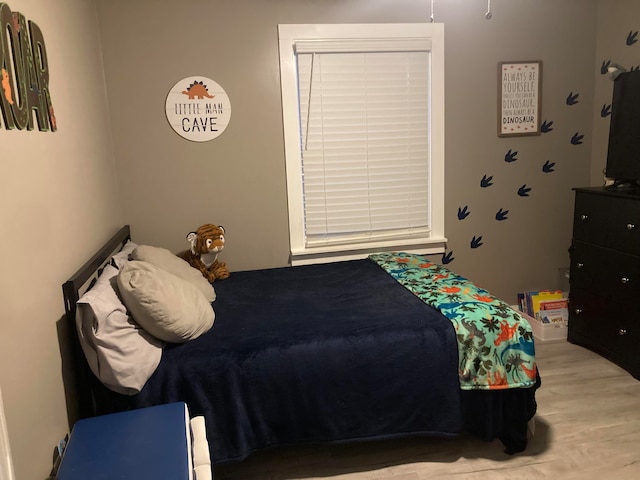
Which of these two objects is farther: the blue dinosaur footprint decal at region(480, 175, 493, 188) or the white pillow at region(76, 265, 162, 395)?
the blue dinosaur footprint decal at region(480, 175, 493, 188)

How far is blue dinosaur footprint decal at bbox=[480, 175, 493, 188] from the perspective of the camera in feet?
11.6

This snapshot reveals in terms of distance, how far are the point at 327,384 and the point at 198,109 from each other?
6.17ft

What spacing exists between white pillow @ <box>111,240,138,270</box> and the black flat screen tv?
2.77m

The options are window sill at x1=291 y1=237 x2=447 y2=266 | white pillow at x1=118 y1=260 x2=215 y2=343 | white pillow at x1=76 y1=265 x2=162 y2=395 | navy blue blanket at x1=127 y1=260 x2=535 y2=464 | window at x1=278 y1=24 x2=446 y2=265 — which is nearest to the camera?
white pillow at x1=76 y1=265 x2=162 y2=395

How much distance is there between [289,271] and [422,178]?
3.64 feet

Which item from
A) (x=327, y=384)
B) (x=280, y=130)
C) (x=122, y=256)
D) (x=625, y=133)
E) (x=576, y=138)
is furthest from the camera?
(x=576, y=138)

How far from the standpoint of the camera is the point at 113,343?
185cm

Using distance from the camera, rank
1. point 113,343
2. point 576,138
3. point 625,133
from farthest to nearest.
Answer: point 576,138
point 625,133
point 113,343

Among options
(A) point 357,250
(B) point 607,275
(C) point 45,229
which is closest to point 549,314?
(B) point 607,275

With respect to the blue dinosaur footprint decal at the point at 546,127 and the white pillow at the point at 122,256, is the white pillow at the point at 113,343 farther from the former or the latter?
the blue dinosaur footprint decal at the point at 546,127

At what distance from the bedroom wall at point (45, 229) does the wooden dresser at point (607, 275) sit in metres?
2.77

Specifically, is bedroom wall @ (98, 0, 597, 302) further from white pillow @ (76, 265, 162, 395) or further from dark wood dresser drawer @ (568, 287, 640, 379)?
white pillow @ (76, 265, 162, 395)

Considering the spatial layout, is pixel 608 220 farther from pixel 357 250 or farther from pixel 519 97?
pixel 357 250

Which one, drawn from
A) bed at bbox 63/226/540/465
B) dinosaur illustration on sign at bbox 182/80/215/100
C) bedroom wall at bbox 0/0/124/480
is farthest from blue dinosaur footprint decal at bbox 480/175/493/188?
bedroom wall at bbox 0/0/124/480
